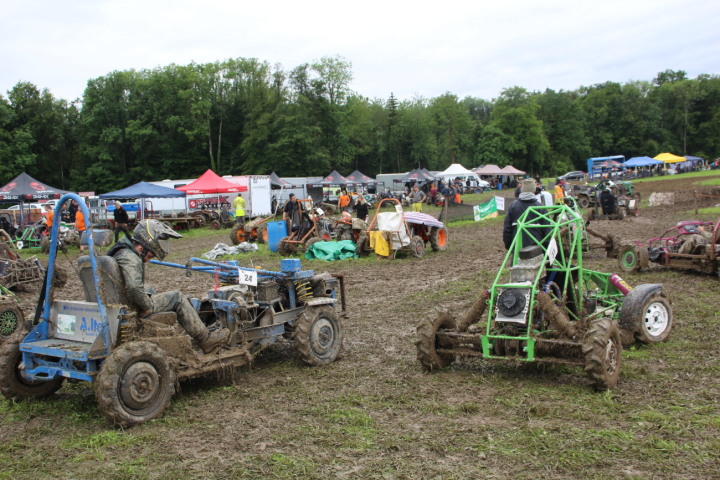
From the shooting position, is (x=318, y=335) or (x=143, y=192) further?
(x=143, y=192)

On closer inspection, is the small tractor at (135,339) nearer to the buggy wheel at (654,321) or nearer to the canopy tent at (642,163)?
the buggy wheel at (654,321)

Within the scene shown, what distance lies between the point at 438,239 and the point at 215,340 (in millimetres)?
12147

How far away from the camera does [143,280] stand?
6059 mm

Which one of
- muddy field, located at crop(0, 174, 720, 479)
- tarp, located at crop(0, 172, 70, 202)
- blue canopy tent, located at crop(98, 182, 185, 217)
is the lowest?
muddy field, located at crop(0, 174, 720, 479)

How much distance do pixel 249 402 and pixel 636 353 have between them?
176 inches

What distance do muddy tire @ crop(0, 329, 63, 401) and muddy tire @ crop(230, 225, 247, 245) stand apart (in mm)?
15599

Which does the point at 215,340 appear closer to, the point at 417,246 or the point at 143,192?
the point at 417,246

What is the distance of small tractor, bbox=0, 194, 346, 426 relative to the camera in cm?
548

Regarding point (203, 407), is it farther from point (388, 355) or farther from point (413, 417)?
point (388, 355)

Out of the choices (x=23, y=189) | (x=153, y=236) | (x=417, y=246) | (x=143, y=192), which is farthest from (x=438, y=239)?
(x=23, y=189)

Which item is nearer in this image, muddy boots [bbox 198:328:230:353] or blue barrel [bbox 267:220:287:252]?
muddy boots [bbox 198:328:230:353]

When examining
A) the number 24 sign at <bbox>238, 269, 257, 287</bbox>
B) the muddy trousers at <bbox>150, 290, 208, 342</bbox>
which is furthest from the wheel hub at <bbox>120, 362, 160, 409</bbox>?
the number 24 sign at <bbox>238, 269, 257, 287</bbox>

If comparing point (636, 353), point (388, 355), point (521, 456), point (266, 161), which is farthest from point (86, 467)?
point (266, 161)

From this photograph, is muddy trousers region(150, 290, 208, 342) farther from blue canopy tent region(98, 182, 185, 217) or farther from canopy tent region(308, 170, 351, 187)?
canopy tent region(308, 170, 351, 187)
